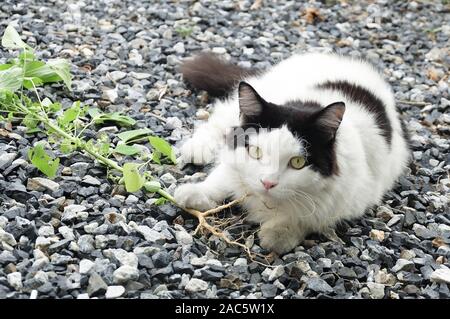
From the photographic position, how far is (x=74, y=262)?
8.73 ft

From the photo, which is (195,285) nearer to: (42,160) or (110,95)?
(42,160)

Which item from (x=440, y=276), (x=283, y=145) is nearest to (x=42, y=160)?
(x=283, y=145)

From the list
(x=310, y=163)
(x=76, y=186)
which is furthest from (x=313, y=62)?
(x=76, y=186)

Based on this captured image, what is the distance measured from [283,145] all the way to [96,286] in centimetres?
95

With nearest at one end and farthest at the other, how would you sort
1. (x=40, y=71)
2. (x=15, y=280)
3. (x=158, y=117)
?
(x=15, y=280) < (x=40, y=71) < (x=158, y=117)

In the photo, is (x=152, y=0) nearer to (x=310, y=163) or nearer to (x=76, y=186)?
(x=76, y=186)

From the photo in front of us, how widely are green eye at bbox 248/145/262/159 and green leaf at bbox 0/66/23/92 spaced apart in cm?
144

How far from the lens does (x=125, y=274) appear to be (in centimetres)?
260

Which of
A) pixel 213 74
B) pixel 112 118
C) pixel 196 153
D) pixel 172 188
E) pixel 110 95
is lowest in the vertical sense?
pixel 172 188

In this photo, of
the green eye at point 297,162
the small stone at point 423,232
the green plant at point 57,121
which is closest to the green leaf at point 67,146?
the green plant at point 57,121

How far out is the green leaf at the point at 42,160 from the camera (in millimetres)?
3113

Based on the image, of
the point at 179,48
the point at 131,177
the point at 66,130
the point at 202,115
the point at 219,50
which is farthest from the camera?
the point at 219,50

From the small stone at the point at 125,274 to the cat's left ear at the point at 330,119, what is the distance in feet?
3.23
